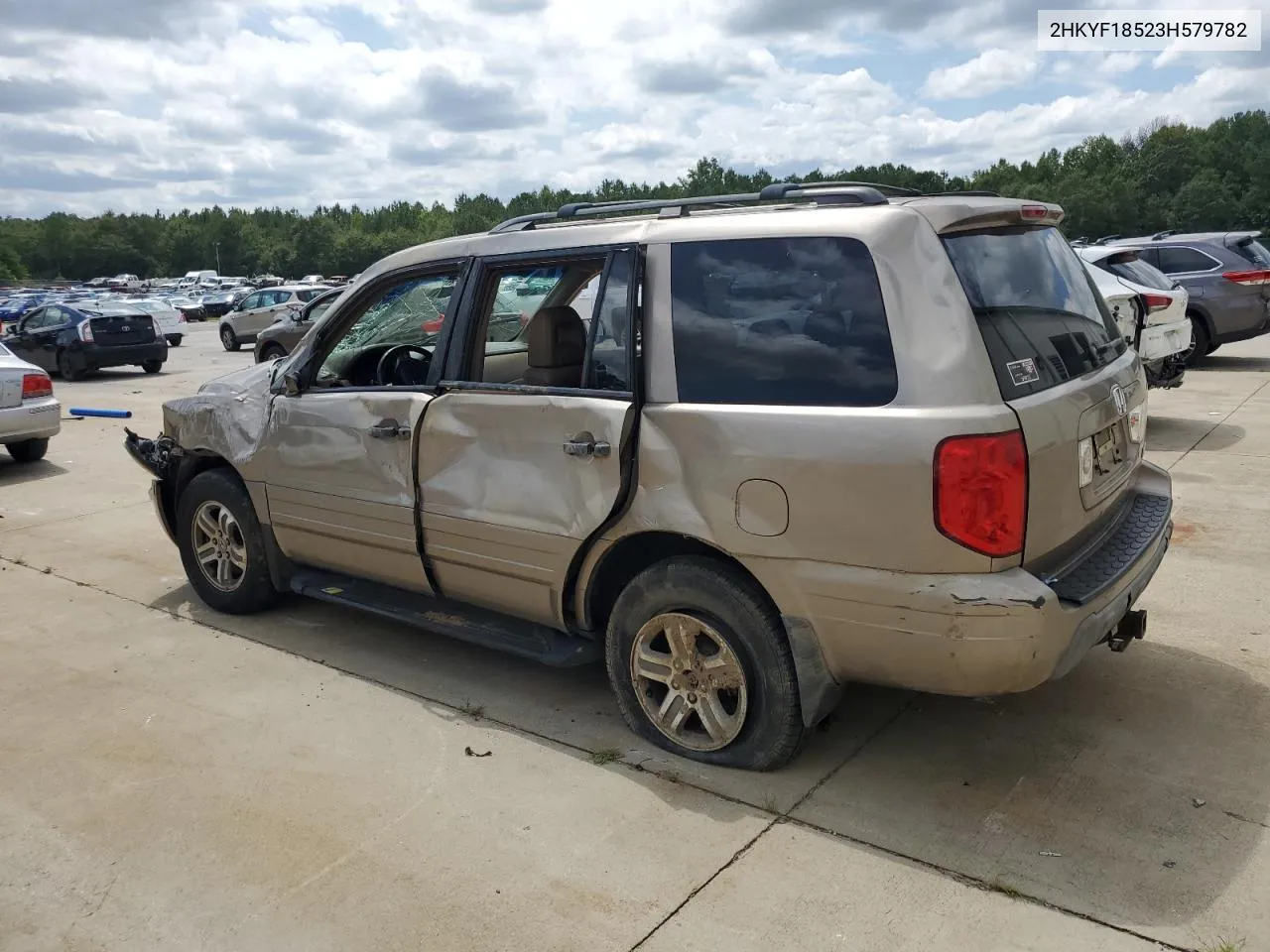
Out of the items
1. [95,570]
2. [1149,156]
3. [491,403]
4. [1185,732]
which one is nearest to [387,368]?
[491,403]

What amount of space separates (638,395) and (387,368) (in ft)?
5.51

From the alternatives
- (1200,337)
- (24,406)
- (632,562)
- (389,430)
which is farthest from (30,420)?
(1200,337)

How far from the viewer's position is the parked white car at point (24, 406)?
31.6 ft

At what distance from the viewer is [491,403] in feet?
13.2

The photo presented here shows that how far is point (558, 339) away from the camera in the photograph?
4.01 meters

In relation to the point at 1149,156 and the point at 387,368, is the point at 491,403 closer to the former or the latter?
the point at 387,368

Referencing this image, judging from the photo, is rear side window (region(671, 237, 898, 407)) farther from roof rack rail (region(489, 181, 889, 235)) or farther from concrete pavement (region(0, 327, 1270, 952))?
concrete pavement (region(0, 327, 1270, 952))

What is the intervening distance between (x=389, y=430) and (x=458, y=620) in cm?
84

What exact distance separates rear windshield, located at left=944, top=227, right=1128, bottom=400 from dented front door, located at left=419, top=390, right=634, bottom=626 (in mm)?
1196

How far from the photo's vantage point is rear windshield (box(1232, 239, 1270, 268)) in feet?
43.0

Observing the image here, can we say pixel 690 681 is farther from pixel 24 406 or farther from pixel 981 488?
pixel 24 406

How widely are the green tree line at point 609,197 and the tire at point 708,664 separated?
38219 millimetres

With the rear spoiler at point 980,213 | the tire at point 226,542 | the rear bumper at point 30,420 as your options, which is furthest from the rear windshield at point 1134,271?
the rear bumper at point 30,420

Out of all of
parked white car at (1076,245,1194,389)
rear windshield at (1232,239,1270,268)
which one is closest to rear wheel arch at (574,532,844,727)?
parked white car at (1076,245,1194,389)
